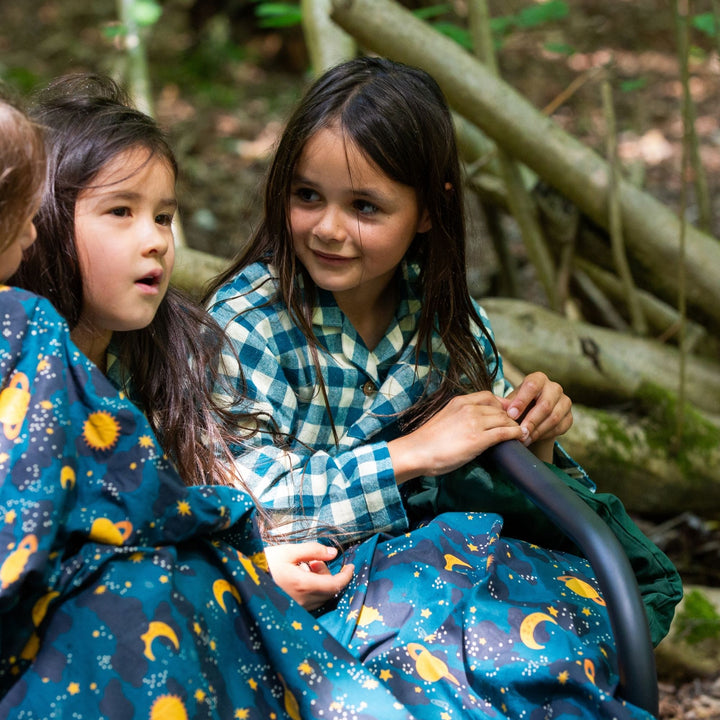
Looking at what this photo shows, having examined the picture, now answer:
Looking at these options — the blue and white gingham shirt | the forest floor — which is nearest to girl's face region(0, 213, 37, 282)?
the blue and white gingham shirt

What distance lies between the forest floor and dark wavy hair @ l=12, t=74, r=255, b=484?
10.3 feet

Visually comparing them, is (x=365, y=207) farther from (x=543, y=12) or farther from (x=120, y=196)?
(x=543, y=12)

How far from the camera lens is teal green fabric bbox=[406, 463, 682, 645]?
1.51 m

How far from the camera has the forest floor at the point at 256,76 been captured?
5.18 metres

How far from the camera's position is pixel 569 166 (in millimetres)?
2836

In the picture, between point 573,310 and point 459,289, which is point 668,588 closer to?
point 459,289

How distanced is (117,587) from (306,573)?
15.4 inches

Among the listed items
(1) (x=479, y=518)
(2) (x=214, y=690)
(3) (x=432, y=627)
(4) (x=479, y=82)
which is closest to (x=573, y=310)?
(4) (x=479, y=82)

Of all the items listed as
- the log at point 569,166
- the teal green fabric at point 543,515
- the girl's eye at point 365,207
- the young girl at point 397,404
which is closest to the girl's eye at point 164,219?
the young girl at point 397,404

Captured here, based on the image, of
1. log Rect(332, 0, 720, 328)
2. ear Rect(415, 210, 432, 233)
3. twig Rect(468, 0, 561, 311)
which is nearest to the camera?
ear Rect(415, 210, 432, 233)

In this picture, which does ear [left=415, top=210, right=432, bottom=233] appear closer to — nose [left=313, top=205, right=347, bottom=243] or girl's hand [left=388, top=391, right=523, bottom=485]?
nose [left=313, top=205, right=347, bottom=243]

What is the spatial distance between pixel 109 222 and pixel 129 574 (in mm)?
554

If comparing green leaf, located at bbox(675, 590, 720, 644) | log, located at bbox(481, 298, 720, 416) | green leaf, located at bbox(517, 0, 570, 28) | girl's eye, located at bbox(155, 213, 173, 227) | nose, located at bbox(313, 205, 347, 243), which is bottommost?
green leaf, located at bbox(675, 590, 720, 644)

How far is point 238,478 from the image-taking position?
5.05ft
